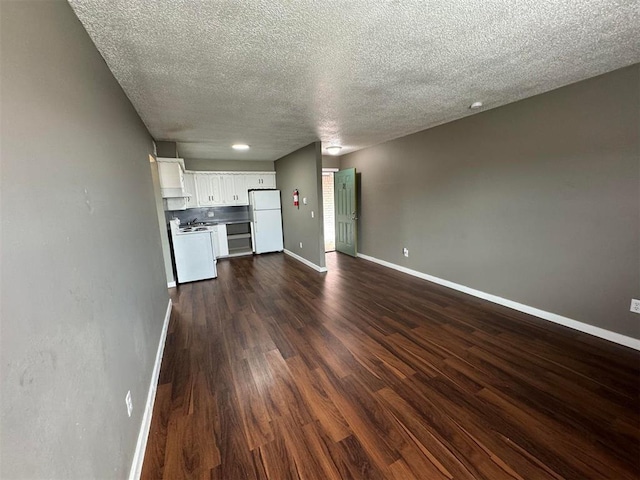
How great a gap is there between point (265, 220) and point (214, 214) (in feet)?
4.47

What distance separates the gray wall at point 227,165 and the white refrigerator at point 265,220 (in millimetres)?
783

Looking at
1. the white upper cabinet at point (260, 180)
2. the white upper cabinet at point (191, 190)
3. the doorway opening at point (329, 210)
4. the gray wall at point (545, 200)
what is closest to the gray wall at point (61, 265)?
the gray wall at point (545, 200)

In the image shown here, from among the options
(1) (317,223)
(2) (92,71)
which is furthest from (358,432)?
(1) (317,223)

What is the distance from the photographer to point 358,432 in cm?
160

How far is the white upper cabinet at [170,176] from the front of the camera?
3.89 metres

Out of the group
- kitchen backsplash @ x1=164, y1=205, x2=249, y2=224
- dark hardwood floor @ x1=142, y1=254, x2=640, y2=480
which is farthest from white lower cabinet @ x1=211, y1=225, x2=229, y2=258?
dark hardwood floor @ x1=142, y1=254, x2=640, y2=480

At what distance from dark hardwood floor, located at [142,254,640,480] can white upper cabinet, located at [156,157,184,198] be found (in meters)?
1.91

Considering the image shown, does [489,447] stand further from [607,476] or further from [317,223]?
[317,223]

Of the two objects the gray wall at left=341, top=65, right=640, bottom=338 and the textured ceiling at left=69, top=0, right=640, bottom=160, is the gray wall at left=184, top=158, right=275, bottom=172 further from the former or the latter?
the gray wall at left=341, top=65, right=640, bottom=338

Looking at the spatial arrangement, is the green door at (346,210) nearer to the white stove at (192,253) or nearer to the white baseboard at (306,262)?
the white baseboard at (306,262)

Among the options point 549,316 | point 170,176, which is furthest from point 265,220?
point 549,316

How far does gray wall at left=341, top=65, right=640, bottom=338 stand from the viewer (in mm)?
2266

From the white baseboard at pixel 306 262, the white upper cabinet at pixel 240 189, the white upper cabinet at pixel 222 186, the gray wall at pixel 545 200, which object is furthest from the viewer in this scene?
the white upper cabinet at pixel 240 189

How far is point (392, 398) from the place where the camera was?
A: 1.85 meters
